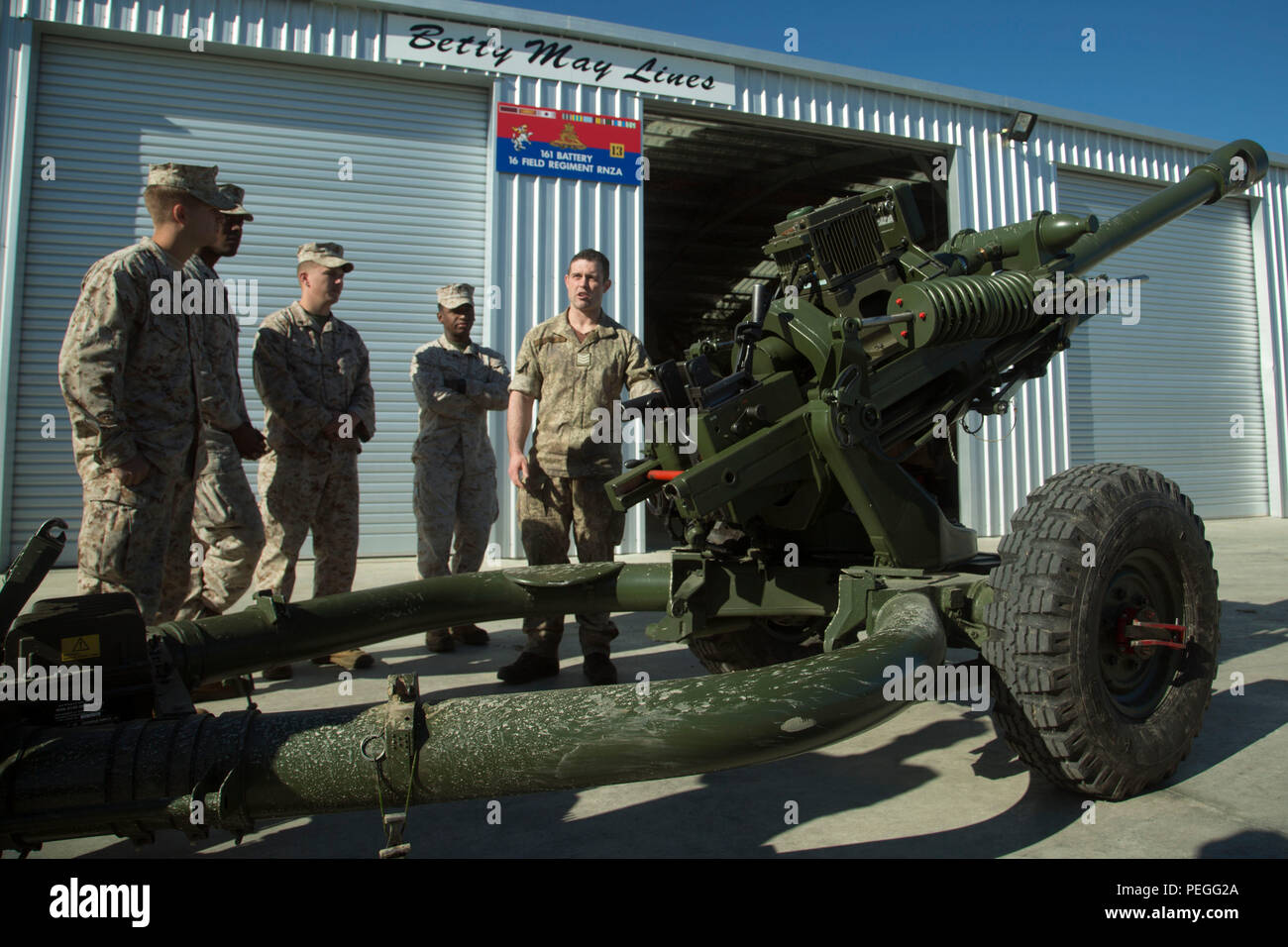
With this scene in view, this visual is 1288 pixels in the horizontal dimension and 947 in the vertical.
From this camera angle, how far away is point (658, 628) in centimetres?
312

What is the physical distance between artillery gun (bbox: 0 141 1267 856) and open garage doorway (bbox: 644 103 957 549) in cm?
498

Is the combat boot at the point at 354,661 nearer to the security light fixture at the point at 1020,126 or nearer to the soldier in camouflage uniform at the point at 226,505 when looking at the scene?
the soldier in camouflage uniform at the point at 226,505

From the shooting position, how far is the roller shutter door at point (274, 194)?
8086 mm

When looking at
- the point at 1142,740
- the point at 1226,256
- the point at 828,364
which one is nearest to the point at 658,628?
the point at 828,364

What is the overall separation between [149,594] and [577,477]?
1.95 metres

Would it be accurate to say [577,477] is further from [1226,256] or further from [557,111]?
[1226,256]

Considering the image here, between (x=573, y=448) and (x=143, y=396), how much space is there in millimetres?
1870

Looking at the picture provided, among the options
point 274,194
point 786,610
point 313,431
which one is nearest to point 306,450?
point 313,431

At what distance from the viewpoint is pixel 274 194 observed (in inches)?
345

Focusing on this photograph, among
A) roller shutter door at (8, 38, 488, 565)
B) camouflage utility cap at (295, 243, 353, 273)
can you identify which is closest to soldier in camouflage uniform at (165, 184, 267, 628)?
camouflage utility cap at (295, 243, 353, 273)

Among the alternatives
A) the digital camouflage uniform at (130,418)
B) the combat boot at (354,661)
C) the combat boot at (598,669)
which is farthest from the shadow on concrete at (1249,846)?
the combat boot at (354,661)

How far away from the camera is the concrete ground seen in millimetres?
2213
